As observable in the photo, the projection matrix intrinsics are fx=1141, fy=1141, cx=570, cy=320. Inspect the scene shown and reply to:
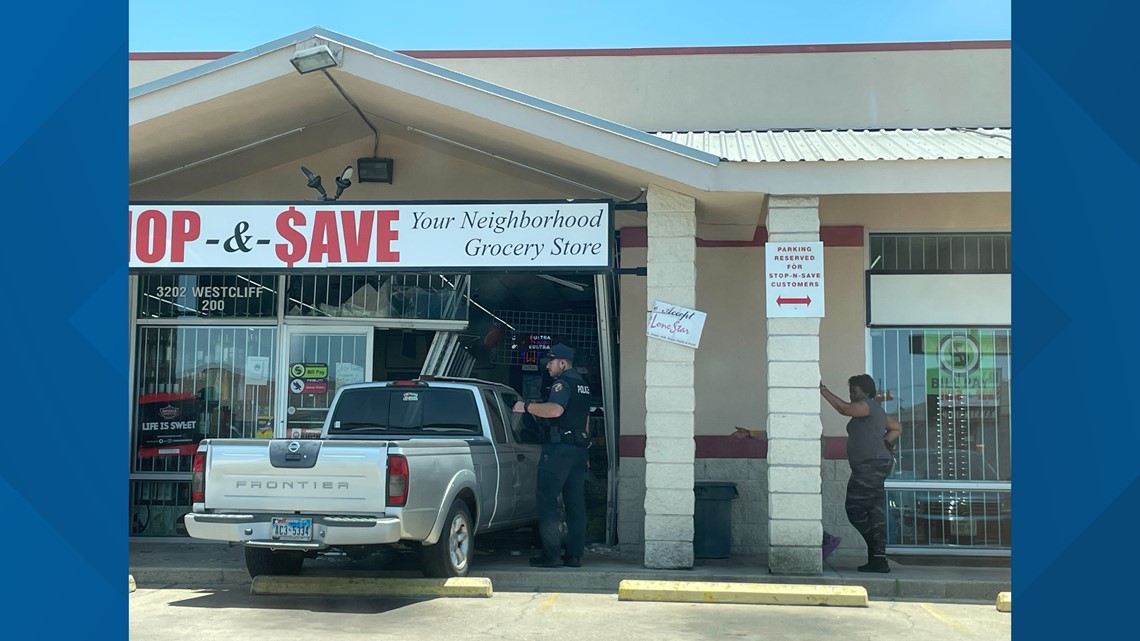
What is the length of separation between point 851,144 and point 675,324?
3.10 metres

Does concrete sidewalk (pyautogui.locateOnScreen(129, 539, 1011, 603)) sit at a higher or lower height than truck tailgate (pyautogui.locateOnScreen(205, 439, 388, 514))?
lower

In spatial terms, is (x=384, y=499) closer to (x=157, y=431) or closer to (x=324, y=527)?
(x=324, y=527)

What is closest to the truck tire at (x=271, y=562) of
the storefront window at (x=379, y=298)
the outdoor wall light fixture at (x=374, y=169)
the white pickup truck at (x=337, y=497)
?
the white pickup truck at (x=337, y=497)

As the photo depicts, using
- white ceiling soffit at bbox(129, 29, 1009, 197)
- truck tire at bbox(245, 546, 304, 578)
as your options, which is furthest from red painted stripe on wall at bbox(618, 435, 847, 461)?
truck tire at bbox(245, 546, 304, 578)

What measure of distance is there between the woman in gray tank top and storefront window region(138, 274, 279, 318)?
6.89 m

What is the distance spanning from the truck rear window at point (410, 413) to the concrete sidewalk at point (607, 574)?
1270 mm

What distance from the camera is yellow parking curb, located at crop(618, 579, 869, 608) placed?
33.1 feet

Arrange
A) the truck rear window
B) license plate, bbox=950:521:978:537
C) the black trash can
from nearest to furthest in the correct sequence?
the truck rear window < the black trash can < license plate, bbox=950:521:978:537

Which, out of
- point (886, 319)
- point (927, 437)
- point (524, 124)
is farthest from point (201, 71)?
point (927, 437)

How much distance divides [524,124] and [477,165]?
119 inches

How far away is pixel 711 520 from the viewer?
40.4ft

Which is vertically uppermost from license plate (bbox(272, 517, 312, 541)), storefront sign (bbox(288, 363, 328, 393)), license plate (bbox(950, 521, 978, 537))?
storefront sign (bbox(288, 363, 328, 393))

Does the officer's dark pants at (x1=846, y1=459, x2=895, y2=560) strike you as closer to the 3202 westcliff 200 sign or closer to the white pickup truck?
the 3202 westcliff 200 sign

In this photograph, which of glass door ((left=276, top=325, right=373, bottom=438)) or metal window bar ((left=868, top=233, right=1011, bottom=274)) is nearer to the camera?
metal window bar ((left=868, top=233, right=1011, bottom=274))
